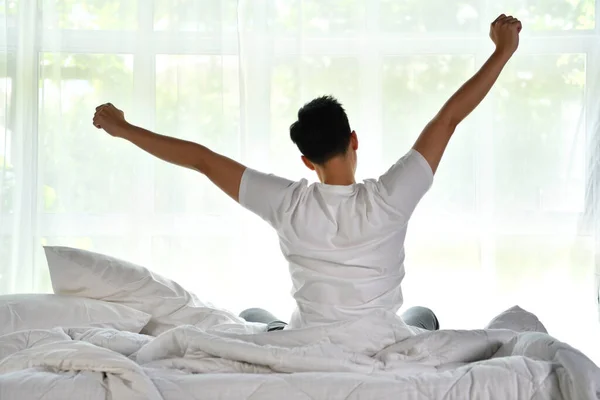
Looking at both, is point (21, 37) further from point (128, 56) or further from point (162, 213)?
point (162, 213)

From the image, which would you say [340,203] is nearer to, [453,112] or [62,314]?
[453,112]

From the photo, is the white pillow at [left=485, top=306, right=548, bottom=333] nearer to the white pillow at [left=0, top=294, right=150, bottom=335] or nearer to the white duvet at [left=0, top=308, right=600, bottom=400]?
the white duvet at [left=0, top=308, right=600, bottom=400]

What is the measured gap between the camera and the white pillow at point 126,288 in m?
2.24

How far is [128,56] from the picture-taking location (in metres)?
3.57

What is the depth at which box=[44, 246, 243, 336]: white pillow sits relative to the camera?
224 centimetres

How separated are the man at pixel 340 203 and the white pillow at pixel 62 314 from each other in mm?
502

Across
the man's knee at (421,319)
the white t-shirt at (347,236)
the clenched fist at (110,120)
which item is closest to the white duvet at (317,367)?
the white t-shirt at (347,236)

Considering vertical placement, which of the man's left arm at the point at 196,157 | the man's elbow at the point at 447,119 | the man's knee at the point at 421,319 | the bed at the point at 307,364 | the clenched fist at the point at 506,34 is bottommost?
the man's knee at the point at 421,319

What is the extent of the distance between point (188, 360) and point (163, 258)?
209 cm

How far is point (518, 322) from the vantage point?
185 cm

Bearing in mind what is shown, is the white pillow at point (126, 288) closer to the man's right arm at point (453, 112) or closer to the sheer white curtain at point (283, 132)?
the man's right arm at point (453, 112)

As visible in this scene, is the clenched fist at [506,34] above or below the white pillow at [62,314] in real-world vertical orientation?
above

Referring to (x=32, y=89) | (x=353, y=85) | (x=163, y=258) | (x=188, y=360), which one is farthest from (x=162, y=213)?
(x=188, y=360)

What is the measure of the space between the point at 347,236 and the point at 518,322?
449mm
